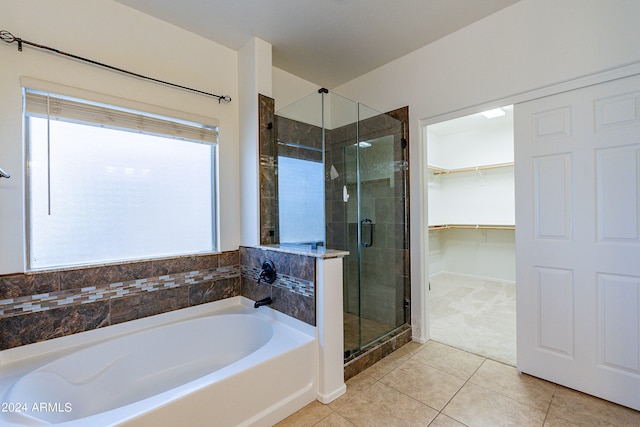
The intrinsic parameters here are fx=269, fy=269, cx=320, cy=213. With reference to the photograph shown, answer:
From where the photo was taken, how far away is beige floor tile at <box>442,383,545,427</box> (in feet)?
5.10

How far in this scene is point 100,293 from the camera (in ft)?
6.12

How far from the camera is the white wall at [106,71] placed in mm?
1596

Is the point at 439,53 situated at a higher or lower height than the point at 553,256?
higher

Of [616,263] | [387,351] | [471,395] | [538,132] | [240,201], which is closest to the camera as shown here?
[616,263]

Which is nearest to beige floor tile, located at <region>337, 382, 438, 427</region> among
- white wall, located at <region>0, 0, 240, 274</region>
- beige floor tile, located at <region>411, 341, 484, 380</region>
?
beige floor tile, located at <region>411, 341, 484, 380</region>

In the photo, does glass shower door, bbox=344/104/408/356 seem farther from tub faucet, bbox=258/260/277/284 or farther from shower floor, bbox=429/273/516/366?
tub faucet, bbox=258/260/277/284

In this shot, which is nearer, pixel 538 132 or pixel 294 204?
pixel 538 132

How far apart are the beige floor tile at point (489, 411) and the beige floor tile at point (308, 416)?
73cm

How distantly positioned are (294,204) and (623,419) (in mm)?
2515

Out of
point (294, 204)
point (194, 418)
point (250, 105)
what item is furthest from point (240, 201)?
point (194, 418)

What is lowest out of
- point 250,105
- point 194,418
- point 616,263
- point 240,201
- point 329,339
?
point 194,418

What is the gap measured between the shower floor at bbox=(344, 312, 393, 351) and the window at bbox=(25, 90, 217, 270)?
1.44 metres

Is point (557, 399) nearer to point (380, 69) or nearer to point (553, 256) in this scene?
point (553, 256)

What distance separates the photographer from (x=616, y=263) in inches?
65.7
